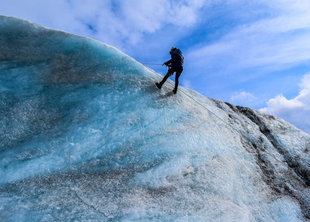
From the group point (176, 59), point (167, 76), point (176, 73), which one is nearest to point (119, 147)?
point (167, 76)

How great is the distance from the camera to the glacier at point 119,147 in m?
4.55

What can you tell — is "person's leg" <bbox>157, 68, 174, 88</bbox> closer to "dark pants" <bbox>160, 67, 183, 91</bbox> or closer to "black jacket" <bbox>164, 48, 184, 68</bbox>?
"dark pants" <bbox>160, 67, 183, 91</bbox>

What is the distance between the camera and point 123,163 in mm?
5211

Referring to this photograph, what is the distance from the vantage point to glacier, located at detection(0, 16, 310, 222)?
4.55 m

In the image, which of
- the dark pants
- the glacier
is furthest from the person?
the glacier

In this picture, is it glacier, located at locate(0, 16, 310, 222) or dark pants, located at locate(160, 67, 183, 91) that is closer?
glacier, located at locate(0, 16, 310, 222)

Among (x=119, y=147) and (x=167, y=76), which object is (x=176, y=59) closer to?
(x=167, y=76)

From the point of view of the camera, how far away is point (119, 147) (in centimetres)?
550

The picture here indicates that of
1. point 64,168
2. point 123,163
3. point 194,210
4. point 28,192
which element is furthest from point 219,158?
point 28,192

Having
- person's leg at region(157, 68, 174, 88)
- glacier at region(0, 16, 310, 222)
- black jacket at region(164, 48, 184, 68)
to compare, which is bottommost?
glacier at region(0, 16, 310, 222)

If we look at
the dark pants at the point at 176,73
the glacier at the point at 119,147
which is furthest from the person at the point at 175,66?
the glacier at the point at 119,147

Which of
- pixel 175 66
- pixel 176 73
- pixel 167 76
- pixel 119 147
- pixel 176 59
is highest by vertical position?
pixel 176 59

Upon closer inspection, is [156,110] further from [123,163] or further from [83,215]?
[83,215]

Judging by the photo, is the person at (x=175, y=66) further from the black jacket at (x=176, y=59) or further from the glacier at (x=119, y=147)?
the glacier at (x=119, y=147)
